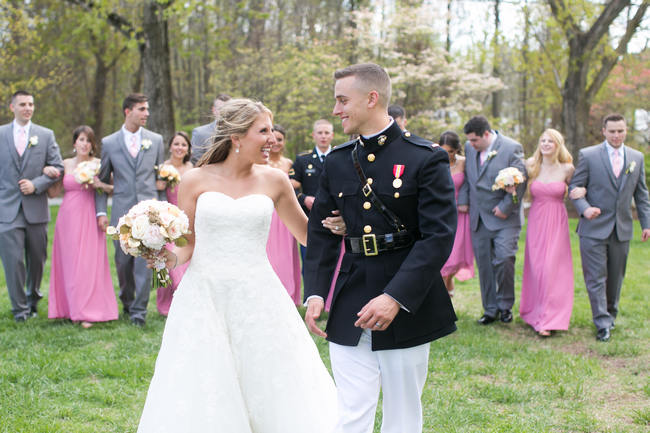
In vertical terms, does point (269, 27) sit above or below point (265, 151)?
above

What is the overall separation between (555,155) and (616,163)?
819 millimetres

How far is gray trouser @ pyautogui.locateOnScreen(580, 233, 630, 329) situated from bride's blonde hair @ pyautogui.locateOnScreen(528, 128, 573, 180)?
1.09 metres

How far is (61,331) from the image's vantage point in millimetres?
8305

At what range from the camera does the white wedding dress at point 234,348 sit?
432 cm

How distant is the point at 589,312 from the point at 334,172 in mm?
6878

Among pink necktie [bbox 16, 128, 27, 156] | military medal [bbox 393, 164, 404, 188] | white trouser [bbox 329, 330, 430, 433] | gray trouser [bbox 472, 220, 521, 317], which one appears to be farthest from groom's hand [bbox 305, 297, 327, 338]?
pink necktie [bbox 16, 128, 27, 156]

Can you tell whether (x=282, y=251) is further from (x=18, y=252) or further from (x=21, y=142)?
(x=21, y=142)

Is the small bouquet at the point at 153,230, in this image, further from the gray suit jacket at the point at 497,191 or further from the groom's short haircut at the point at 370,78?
the gray suit jacket at the point at 497,191

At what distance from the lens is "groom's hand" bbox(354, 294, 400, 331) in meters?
3.42

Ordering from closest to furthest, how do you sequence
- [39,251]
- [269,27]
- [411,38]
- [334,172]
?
[334,172] → [39,251] → [411,38] → [269,27]

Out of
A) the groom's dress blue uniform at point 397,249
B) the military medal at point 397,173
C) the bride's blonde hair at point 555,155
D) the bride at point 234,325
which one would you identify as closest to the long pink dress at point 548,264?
the bride's blonde hair at point 555,155

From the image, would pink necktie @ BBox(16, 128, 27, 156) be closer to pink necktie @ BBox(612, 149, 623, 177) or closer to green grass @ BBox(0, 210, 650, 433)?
green grass @ BBox(0, 210, 650, 433)

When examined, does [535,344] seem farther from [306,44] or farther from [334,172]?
[306,44]

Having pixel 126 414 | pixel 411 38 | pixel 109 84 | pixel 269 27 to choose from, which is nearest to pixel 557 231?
pixel 126 414
